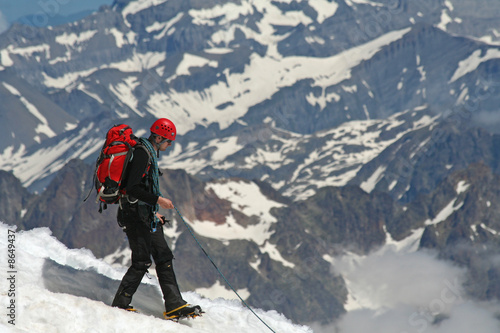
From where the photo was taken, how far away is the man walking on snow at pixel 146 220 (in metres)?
19.0

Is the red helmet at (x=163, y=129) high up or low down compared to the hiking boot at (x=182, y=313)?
up

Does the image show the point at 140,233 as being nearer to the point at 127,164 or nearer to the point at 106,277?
the point at 127,164

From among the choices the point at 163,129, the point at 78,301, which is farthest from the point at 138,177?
the point at 78,301

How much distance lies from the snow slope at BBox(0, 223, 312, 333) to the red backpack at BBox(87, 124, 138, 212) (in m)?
2.88

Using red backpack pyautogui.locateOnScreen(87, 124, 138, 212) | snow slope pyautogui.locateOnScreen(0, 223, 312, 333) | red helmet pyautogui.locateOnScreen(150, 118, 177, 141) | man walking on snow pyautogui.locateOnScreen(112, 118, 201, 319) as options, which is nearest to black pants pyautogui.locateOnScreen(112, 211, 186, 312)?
man walking on snow pyautogui.locateOnScreen(112, 118, 201, 319)

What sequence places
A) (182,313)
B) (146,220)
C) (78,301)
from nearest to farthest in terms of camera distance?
(78,301) < (146,220) < (182,313)

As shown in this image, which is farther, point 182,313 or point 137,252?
point 182,313

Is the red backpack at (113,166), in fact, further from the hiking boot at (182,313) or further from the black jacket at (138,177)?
the hiking boot at (182,313)

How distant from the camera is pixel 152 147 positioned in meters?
19.6

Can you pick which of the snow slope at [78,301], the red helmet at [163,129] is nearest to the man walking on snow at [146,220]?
the red helmet at [163,129]

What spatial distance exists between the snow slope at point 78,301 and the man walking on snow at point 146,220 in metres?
0.78

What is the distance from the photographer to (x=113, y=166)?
1898 centimetres

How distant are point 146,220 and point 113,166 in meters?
1.79

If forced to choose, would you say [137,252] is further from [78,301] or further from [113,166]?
[113,166]
